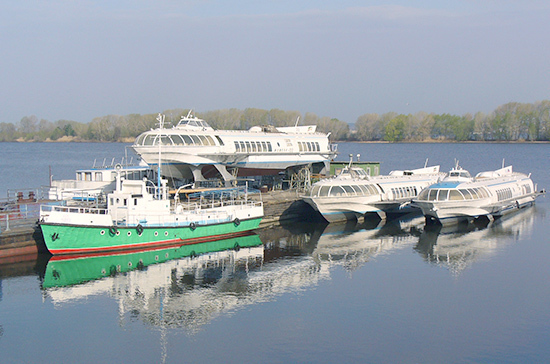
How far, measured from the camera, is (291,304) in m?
29.5

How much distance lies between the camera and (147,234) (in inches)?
1550

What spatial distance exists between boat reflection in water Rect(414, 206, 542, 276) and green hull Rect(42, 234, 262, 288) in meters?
14.4

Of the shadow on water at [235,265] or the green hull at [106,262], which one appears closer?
the shadow on water at [235,265]

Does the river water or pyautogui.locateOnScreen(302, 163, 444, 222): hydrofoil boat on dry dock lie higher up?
pyautogui.locateOnScreen(302, 163, 444, 222): hydrofoil boat on dry dock

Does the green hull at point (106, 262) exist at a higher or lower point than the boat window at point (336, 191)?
lower

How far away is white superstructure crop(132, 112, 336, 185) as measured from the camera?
4731 centimetres

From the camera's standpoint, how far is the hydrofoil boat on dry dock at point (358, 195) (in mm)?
49750

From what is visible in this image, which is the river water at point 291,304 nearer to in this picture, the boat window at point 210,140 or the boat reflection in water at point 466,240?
the boat reflection in water at point 466,240

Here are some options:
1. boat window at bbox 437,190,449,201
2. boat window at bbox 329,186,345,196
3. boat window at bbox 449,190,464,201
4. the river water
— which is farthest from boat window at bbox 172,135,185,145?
boat window at bbox 449,190,464,201

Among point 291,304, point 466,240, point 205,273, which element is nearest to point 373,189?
point 466,240

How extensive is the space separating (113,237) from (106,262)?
1.95m

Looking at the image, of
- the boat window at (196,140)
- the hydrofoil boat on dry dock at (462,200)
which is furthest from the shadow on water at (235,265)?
the boat window at (196,140)

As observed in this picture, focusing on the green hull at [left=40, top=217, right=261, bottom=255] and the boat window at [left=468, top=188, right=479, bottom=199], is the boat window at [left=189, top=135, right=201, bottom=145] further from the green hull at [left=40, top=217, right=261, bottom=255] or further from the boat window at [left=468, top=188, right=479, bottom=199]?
the boat window at [left=468, top=188, right=479, bottom=199]

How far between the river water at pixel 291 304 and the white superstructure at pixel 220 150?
9437 millimetres
